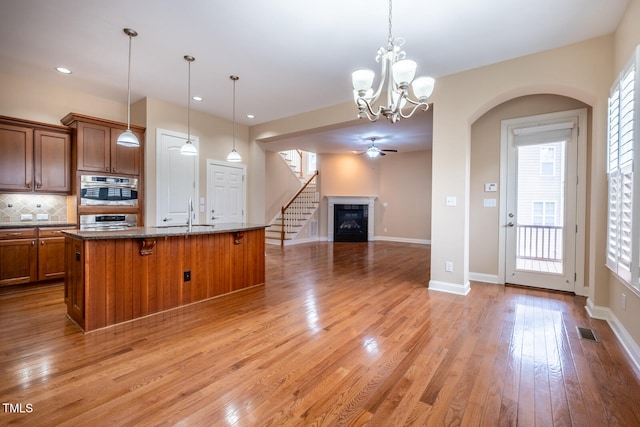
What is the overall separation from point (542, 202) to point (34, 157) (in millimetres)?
7419

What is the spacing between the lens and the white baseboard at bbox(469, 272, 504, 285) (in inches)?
176

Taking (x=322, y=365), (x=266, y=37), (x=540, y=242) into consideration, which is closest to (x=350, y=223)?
(x=540, y=242)

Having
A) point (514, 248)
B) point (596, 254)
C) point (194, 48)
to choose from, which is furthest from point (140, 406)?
point (514, 248)

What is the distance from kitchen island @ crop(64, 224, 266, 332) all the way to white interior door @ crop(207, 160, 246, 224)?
2284mm

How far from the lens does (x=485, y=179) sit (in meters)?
4.54

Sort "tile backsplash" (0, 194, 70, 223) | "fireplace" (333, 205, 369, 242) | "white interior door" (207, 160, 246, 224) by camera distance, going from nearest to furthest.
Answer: "tile backsplash" (0, 194, 70, 223) < "white interior door" (207, 160, 246, 224) < "fireplace" (333, 205, 369, 242)

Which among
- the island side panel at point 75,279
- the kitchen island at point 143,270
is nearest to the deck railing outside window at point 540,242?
the kitchen island at point 143,270

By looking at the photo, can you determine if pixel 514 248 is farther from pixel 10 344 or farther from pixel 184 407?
pixel 10 344

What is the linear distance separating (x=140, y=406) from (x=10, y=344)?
5.71ft

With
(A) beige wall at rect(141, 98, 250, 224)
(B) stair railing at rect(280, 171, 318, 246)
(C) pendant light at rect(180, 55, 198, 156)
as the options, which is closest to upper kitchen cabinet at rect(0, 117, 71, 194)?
(A) beige wall at rect(141, 98, 250, 224)

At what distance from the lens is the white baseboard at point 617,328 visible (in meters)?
2.27

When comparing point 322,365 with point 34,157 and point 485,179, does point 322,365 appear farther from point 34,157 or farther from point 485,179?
point 34,157

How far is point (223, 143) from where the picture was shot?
20.3 ft

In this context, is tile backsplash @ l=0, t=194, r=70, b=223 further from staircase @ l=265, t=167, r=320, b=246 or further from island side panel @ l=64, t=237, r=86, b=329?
staircase @ l=265, t=167, r=320, b=246
